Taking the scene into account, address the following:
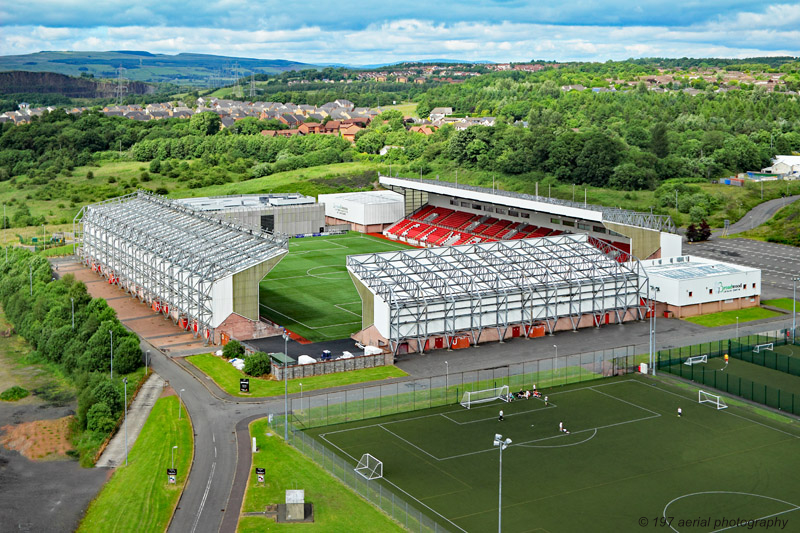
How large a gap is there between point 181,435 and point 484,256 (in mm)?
36053

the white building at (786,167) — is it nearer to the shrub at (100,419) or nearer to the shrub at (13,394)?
the shrub at (100,419)

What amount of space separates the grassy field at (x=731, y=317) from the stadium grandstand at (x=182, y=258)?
1540 inches

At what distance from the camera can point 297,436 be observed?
2073 inches

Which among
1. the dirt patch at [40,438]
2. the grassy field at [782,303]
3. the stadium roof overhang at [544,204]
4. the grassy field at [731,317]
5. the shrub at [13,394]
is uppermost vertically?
the stadium roof overhang at [544,204]

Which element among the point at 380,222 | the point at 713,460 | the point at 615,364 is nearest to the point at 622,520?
the point at 713,460

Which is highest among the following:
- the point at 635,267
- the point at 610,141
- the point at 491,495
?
the point at 610,141

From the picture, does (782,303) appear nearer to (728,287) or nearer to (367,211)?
(728,287)

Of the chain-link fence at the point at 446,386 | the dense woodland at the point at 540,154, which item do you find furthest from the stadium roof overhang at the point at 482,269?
the dense woodland at the point at 540,154

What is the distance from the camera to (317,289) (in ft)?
312

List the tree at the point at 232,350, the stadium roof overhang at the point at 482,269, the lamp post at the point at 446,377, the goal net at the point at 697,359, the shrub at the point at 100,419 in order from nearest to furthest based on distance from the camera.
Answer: the shrub at the point at 100,419
the lamp post at the point at 446,377
the goal net at the point at 697,359
the tree at the point at 232,350
the stadium roof overhang at the point at 482,269

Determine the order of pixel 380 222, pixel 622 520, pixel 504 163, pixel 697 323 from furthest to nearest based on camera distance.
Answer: pixel 504 163 → pixel 380 222 → pixel 697 323 → pixel 622 520

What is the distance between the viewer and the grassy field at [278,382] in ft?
202

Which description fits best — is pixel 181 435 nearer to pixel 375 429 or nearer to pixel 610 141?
pixel 375 429

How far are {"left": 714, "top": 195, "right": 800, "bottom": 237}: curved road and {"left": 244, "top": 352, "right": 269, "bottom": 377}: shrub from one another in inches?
3230
